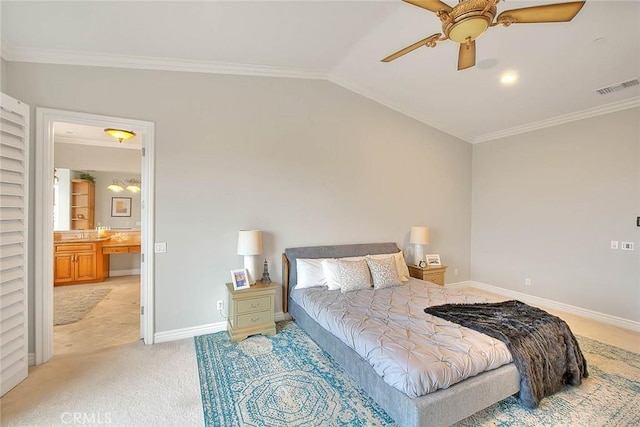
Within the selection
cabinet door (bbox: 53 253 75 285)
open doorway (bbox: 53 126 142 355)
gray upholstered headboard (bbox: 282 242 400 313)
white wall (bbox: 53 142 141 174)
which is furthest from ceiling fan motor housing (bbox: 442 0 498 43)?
cabinet door (bbox: 53 253 75 285)

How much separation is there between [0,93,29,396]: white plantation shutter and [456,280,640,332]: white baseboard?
5.94m

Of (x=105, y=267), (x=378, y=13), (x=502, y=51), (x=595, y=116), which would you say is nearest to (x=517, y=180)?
(x=595, y=116)

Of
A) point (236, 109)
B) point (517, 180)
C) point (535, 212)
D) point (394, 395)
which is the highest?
point (236, 109)

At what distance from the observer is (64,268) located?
558 cm

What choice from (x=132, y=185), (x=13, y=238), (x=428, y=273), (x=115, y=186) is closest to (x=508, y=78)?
(x=428, y=273)

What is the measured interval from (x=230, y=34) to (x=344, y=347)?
3.20 m

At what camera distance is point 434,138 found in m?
5.25

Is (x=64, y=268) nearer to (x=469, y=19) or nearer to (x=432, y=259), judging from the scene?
(x=432, y=259)

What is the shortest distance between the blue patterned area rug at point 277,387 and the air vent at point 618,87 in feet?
14.9

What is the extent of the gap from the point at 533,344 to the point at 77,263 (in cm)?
727

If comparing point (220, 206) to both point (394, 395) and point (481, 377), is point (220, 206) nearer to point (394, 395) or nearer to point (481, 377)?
point (394, 395)

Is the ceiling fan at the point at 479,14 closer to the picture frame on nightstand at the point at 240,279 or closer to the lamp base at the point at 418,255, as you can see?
the picture frame on nightstand at the point at 240,279

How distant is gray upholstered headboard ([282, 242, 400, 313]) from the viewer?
12.6ft

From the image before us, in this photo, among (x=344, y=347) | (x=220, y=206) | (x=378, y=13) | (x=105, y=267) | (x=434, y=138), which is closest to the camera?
(x=344, y=347)
